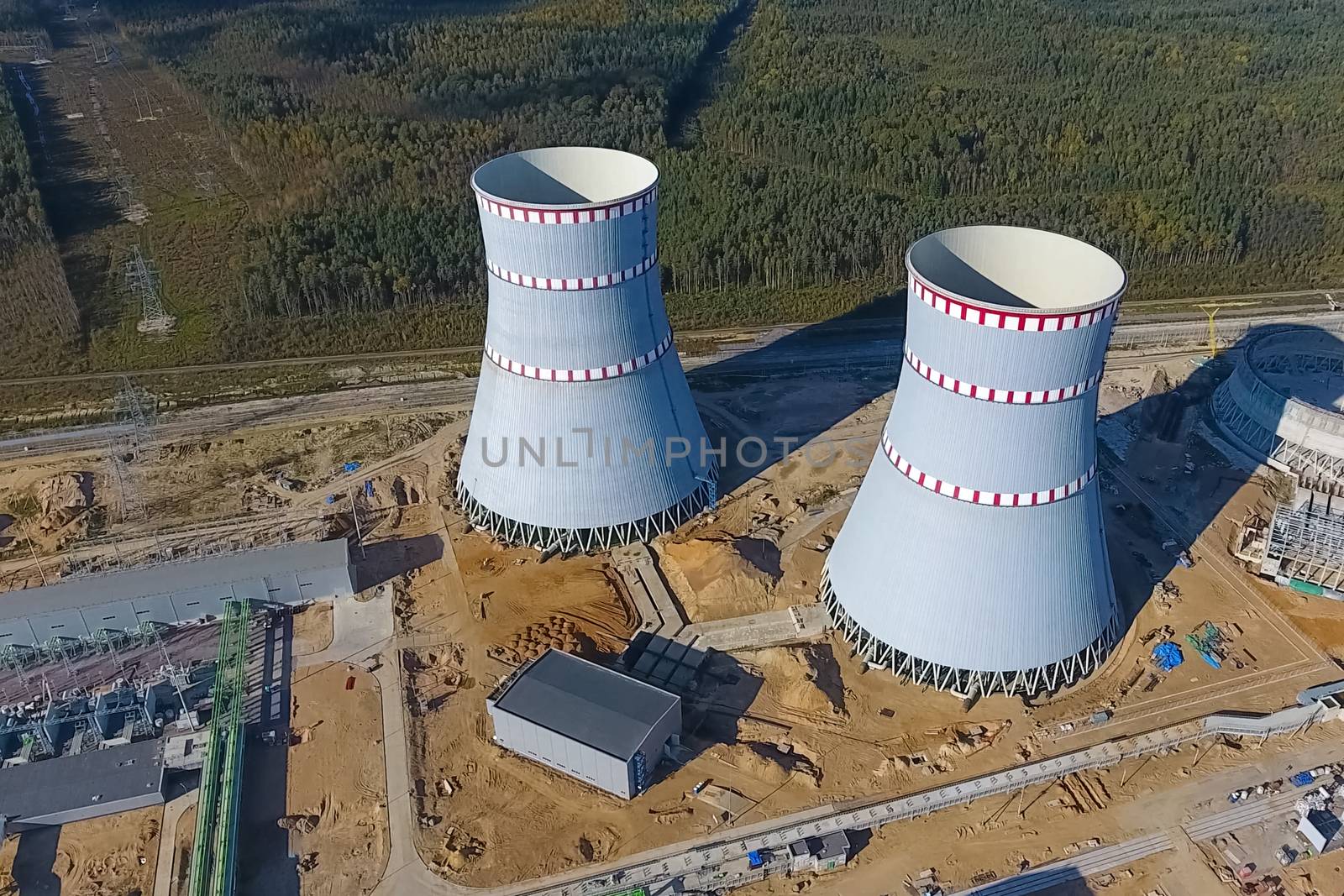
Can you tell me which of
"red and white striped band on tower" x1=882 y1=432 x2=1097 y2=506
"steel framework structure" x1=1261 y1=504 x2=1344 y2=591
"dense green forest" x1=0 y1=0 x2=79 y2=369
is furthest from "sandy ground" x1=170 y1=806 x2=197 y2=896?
"steel framework structure" x1=1261 y1=504 x2=1344 y2=591

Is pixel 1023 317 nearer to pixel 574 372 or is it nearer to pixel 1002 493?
pixel 1002 493

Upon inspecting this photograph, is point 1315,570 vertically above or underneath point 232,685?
A: above

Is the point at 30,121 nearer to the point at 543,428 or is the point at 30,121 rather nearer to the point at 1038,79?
the point at 543,428

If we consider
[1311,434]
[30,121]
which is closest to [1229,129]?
[1311,434]

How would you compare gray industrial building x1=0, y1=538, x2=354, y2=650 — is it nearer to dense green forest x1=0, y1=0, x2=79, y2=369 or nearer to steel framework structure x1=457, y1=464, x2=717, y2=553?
steel framework structure x1=457, y1=464, x2=717, y2=553

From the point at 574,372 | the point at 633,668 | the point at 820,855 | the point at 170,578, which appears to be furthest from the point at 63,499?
the point at 820,855
